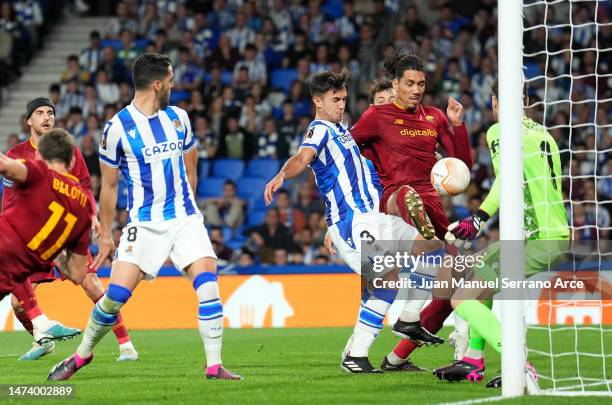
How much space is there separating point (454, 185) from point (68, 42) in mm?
16480

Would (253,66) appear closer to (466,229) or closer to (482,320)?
(482,320)

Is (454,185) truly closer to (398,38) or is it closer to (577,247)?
(577,247)

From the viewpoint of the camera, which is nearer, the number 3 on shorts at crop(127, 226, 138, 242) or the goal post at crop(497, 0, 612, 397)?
the goal post at crop(497, 0, 612, 397)

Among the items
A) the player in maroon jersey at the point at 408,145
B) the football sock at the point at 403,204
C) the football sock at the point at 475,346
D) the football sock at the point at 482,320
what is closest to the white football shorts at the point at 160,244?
the football sock at the point at 403,204

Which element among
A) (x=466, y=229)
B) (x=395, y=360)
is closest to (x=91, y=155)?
(x=395, y=360)

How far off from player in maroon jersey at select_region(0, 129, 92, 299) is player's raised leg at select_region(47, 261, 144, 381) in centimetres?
60

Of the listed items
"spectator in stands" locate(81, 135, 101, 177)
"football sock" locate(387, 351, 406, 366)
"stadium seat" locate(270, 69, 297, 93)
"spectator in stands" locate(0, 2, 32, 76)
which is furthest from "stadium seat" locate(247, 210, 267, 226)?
"football sock" locate(387, 351, 406, 366)

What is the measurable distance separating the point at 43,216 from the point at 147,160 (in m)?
1.04

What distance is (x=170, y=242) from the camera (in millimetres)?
7520

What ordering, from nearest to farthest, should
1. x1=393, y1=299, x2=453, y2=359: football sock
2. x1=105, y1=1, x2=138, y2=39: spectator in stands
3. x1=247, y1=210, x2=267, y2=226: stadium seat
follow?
x1=393, y1=299, x2=453, y2=359: football sock, x1=247, y1=210, x2=267, y2=226: stadium seat, x1=105, y1=1, x2=138, y2=39: spectator in stands

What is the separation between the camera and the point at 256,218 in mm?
17969

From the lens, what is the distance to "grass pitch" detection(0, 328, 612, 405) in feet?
21.8

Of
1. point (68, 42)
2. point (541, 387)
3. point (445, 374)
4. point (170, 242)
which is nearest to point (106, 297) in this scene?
point (170, 242)

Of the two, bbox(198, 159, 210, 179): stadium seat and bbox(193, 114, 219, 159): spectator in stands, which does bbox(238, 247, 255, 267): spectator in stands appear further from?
bbox(193, 114, 219, 159): spectator in stands
